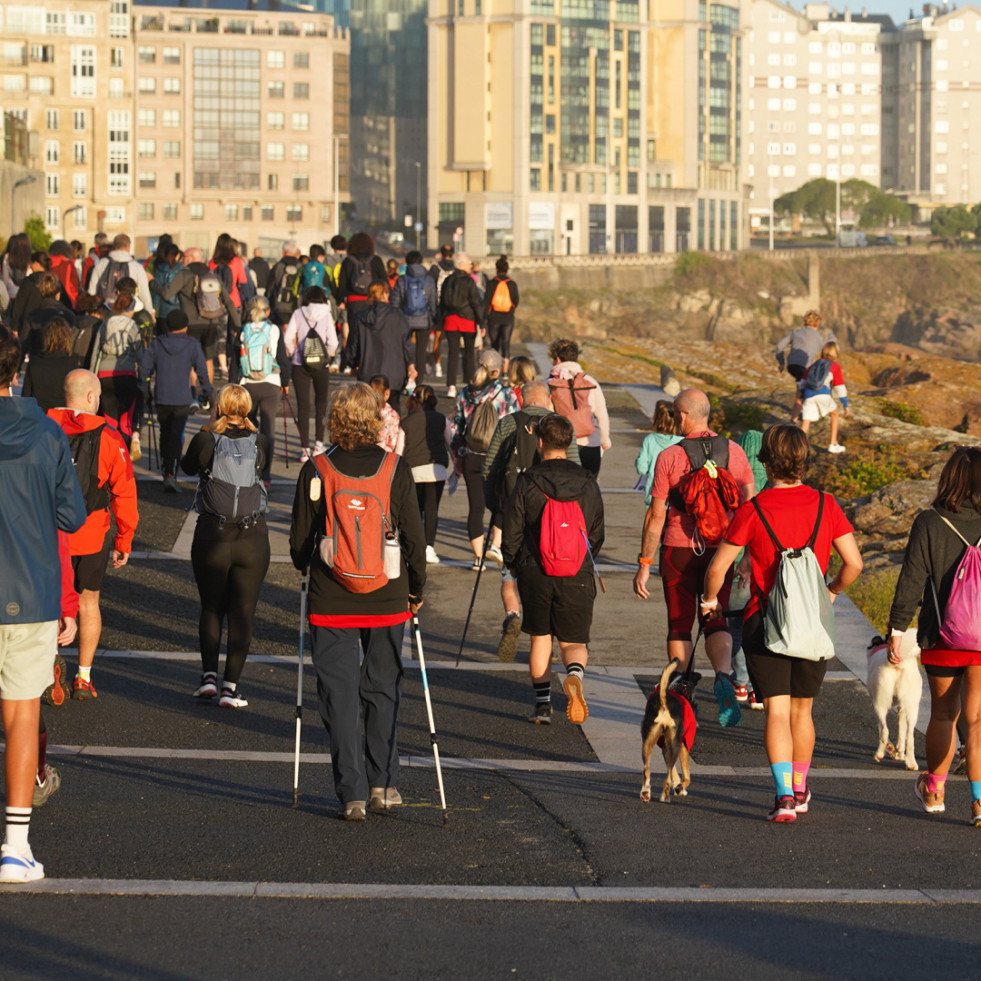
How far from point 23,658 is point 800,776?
3237 mm

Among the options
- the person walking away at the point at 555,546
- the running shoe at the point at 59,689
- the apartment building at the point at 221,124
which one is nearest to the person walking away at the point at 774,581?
the person walking away at the point at 555,546

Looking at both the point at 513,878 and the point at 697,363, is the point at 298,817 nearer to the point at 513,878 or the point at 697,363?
the point at 513,878

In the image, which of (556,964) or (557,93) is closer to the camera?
(556,964)

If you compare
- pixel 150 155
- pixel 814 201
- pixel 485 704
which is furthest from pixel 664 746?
pixel 814 201

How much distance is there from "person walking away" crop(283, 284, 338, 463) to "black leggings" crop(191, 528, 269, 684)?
714 cm

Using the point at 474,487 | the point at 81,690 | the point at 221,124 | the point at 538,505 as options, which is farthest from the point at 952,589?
the point at 221,124

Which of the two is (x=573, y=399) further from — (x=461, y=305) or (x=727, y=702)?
(x=461, y=305)

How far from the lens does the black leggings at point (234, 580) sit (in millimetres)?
8805

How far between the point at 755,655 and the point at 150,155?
12925cm

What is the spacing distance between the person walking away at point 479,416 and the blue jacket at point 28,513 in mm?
5667

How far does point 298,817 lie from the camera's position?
659 centimetres

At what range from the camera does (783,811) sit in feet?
22.0

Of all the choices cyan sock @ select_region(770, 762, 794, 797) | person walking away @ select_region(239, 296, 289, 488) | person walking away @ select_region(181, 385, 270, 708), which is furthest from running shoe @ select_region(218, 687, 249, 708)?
person walking away @ select_region(239, 296, 289, 488)

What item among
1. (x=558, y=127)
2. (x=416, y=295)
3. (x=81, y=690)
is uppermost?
Answer: (x=558, y=127)
